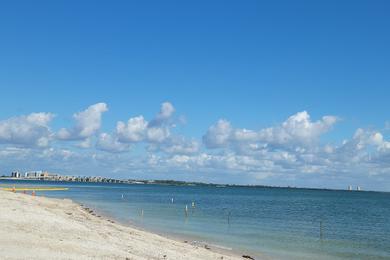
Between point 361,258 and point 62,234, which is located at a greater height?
point 62,234

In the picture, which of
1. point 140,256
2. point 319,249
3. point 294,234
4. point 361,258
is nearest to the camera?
point 140,256

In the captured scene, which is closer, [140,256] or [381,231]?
[140,256]

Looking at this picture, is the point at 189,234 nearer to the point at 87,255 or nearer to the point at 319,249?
the point at 319,249

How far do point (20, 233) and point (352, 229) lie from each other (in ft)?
154

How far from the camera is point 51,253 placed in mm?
20516

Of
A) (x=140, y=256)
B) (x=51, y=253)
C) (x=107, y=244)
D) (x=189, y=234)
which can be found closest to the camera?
(x=51, y=253)

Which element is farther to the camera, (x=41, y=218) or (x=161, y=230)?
(x=161, y=230)

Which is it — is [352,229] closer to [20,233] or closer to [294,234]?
[294,234]

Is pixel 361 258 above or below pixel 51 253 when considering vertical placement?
below

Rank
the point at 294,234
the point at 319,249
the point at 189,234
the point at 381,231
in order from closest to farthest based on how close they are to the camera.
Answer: the point at 319,249
the point at 189,234
the point at 294,234
the point at 381,231

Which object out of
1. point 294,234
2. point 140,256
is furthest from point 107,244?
point 294,234

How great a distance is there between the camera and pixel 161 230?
157ft

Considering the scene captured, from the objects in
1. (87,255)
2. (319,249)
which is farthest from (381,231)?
(87,255)

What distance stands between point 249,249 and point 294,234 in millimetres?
14151
